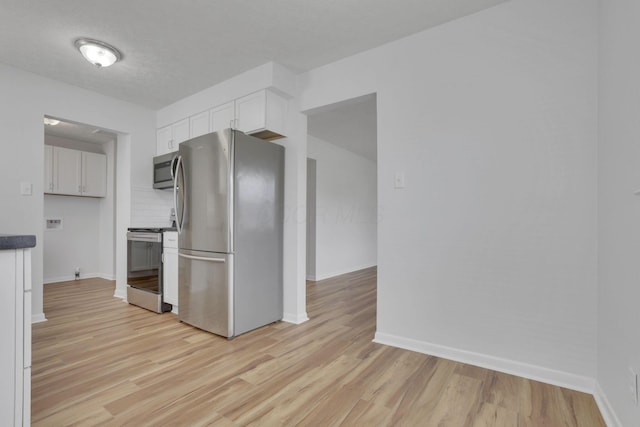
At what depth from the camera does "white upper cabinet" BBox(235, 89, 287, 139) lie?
284 centimetres

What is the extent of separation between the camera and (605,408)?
1540 mm

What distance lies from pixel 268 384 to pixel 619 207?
2.00 metres

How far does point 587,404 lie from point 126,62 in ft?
13.5

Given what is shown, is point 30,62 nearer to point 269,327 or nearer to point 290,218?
point 290,218

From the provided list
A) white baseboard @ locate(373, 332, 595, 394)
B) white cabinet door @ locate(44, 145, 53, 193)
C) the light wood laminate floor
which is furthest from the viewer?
white cabinet door @ locate(44, 145, 53, 193)

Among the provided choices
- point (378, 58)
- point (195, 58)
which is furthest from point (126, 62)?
point (378, 58)

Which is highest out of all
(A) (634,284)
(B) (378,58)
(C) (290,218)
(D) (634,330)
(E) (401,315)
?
(B) (378,58)

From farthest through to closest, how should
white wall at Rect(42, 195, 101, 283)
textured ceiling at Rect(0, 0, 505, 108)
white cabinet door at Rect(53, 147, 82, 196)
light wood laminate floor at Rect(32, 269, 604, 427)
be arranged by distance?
white wall at Rect(42, 195, 101, 283) < white cabinet door at Rect(53, 147, 82, 196) < textured ceiling at Rect(0, 0, 505, 108) < light wood laminate floor at Rect(32, 269, 604, 427)

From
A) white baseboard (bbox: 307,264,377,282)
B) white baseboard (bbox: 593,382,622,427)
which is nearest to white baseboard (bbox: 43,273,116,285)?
white baseboard (bbox: 307,264,377,282)

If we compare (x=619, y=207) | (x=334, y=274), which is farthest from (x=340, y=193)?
(x=619, y=207)

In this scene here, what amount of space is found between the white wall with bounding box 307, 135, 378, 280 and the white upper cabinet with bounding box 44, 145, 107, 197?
3.54 meters

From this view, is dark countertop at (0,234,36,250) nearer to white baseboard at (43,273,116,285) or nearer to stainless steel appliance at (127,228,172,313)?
stainless steel appliance at (127,228,172,313)

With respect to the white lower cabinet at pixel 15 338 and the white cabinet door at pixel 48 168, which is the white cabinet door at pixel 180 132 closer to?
the white cabinet door at pixel 48 168

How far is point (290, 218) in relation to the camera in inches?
119
